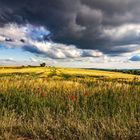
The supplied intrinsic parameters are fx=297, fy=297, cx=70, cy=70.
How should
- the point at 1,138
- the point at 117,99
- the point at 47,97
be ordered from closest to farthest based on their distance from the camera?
the point at 1,138, the point at 117,99, the point at 47,97

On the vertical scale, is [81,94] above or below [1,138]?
above

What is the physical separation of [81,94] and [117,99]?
4.04 ft

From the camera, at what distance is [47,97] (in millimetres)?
9031

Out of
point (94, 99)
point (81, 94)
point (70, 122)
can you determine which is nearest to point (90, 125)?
point (70, 122)

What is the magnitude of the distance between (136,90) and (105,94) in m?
1.09

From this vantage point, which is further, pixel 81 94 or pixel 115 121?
pixel 81 94

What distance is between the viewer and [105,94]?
9.13m

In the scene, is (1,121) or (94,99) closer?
(1,121)

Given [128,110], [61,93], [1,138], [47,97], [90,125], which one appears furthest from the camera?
[61,93]

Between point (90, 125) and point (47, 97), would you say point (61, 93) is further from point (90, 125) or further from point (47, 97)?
point (90, 125)

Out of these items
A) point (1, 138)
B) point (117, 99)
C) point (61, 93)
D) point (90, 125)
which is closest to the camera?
point (1, 138)

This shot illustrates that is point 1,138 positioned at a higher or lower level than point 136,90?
lower

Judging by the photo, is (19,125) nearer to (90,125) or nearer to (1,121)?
(1,121)

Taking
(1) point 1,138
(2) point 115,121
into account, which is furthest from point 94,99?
(1) point 1,138
